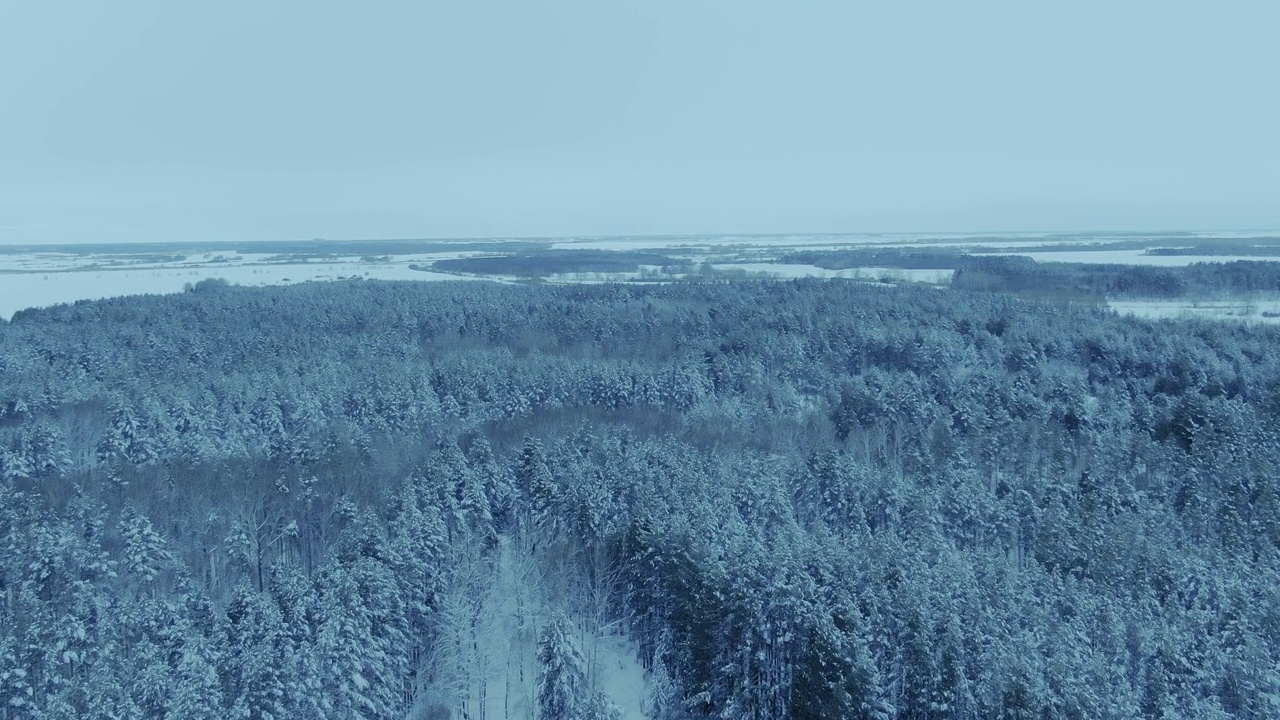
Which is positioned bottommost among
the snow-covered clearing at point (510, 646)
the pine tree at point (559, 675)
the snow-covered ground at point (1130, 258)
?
the snow-covered clearing at point (510, 646)

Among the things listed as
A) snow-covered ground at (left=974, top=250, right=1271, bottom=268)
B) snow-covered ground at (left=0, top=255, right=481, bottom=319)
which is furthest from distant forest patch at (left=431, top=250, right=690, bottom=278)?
snow-covered ground at (left=974, top=250, right=1271, bottom=268)

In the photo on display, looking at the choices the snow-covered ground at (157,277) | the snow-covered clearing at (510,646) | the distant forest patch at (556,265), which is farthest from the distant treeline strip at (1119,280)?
the snow-covered clearing at (510,646)

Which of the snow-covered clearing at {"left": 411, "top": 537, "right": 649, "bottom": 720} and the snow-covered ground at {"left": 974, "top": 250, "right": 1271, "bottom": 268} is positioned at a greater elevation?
the snow-covered ground at {"left": 974, "top": 250, "right": 1271, "bottom": 268}

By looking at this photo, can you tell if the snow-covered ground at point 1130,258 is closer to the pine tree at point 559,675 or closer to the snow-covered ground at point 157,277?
the snow-covered ground at point 157,277

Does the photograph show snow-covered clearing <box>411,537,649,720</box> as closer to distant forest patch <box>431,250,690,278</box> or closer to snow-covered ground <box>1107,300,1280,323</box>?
snow-covered ground <box>1107,300,1280,323</box>

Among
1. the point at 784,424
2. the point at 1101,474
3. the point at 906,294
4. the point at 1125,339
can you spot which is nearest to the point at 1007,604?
the point at 1101,474

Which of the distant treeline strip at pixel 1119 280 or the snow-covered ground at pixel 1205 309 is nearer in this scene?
the snow-covered ground at pixel 1205 309

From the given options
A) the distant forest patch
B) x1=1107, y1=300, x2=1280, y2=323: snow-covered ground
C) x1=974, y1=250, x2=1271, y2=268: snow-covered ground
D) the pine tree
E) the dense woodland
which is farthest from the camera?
x1=974, y1=250, x2=1271, y2=268: snow-covered ground

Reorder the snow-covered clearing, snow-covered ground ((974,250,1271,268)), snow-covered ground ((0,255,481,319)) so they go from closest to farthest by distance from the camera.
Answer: the snow-covered clearing, snow-covered ground ((0,255,481,319)), snow-covered ground ((974,250,1271,268))

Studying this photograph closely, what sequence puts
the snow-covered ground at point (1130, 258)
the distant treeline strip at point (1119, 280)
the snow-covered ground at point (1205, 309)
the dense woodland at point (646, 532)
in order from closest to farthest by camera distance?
the dense woodland at point (646, 532) → the snow-covered ground at point (1205, 309) → the distant treeline strip at point (1119, 280) → the snow-covered ground at point (1130, 258)
